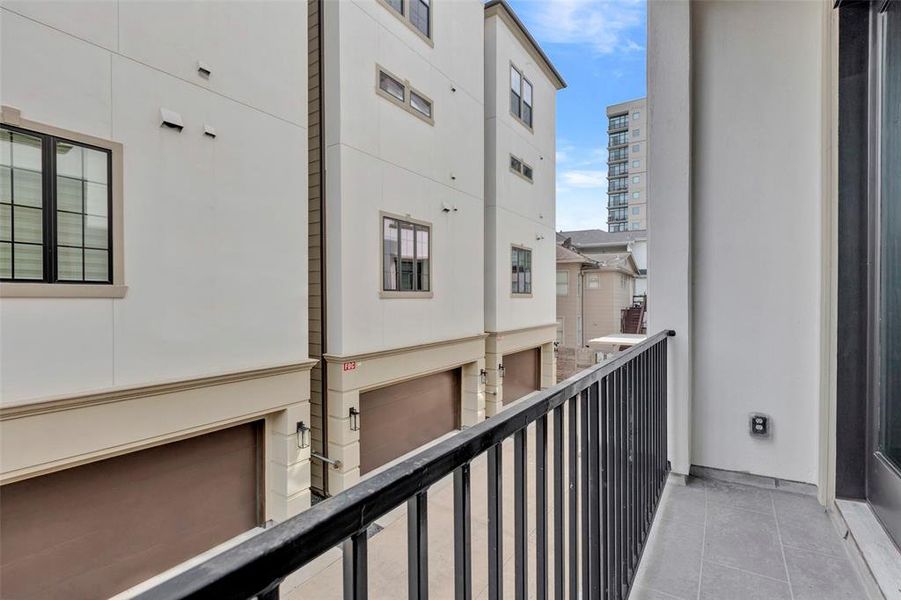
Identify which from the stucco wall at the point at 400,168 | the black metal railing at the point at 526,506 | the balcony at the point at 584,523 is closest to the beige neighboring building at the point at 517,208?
the stucco wall at the point at 400,168

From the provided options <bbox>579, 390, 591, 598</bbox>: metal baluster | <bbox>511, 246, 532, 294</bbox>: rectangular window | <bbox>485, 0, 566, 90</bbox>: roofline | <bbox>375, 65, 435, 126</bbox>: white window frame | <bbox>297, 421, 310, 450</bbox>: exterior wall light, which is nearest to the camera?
<bbox>579, 390, 591, 598</bbox>: metal baluster

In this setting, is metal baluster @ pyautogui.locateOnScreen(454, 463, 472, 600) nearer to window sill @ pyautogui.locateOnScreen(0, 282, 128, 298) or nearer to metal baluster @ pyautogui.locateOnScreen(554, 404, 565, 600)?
metal baluster @ pyautogui.locateOnScreen(554, 404, 565, 600)

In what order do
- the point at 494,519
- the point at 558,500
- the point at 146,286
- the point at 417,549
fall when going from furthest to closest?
the point at 146,286 < the point at 558,500 < the point at 494,519 < the point at 417,549

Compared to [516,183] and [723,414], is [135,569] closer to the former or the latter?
[723,414]

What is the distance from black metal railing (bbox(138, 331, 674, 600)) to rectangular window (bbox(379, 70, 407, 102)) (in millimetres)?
5263

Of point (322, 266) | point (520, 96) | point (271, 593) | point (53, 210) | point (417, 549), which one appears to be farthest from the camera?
point (520, 96)

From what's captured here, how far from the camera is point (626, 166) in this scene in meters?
38.2

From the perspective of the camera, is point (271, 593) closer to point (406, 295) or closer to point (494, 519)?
point (494, 519)

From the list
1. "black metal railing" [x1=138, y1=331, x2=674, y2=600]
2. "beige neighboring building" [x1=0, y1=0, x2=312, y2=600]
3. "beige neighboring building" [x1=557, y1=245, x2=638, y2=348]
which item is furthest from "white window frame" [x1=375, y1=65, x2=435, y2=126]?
"beige neighboring building" [x1=557, y1=245, x2=638, y2=348]

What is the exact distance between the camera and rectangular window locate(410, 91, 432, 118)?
641 cm

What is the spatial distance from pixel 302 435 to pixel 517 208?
21.6 ft

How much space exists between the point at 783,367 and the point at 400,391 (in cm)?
485

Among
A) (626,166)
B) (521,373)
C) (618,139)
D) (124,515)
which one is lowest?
(124,515)

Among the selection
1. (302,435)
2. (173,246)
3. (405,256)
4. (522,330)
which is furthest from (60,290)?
(522,330)
